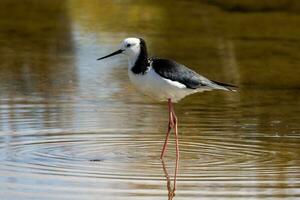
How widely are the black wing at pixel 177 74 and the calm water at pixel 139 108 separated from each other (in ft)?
1.89

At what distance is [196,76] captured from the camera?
9703 mm

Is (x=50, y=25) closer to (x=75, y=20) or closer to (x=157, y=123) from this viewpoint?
→ (x=75, y=20)

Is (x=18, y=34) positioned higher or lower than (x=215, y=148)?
lower

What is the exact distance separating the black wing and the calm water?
1.89 ft

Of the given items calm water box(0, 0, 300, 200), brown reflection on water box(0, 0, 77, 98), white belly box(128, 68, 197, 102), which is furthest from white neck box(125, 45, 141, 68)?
brown reflection on water box(0, 0, 77, 98)

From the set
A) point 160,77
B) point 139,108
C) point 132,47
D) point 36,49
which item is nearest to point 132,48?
point 132,47

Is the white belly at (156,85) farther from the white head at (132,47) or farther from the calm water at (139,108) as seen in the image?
the calm water at (139,108)

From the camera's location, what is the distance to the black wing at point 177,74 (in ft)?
31.2

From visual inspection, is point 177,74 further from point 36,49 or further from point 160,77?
point 36,49

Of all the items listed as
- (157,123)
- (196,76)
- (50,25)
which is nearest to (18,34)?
(50,25)

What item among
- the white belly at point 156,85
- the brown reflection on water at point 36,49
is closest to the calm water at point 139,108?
the brown reflection on water at point 36,49

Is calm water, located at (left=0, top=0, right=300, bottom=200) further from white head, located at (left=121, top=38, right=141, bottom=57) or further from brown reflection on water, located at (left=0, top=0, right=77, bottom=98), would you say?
white head, located at (left=121, top=38, right=141, bottom=57)

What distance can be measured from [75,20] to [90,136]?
1003 centimetres

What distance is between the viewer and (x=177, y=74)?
31.4 ft
